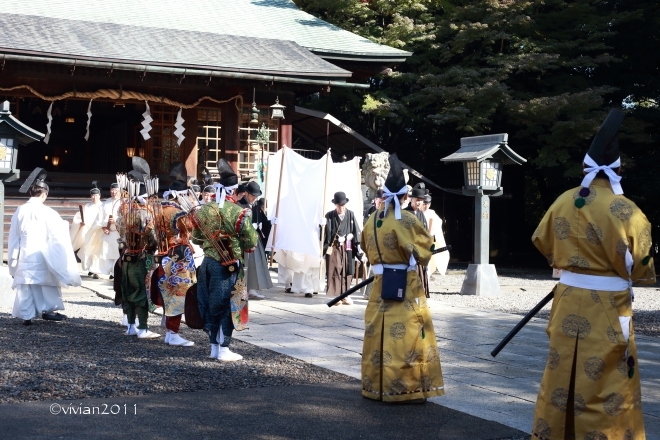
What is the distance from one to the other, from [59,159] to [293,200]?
12.5 meters

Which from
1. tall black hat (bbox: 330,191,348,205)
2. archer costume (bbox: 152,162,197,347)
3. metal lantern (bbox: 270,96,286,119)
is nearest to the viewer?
archer costume (bbox: 152,162,197,347)

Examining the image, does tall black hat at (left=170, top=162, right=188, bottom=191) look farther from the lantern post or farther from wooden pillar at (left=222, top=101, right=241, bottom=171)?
wooden pillar at (left=222, top=101, right=241, bottom=171)

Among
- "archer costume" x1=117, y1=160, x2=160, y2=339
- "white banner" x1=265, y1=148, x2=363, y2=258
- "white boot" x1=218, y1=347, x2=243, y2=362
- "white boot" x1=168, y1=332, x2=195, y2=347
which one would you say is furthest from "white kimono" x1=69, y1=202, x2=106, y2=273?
"white boot" x1=218, y1=347, x2=243, y2=362

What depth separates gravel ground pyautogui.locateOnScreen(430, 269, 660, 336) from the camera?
10733 millimetres

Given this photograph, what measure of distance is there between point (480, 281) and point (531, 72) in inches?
336

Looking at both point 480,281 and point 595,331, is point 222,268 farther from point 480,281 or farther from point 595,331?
point 480,281

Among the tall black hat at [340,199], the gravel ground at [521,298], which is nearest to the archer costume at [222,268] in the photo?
the tall black hat at [340,199]

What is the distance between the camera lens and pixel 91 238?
1382cm

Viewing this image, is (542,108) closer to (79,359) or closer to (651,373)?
(651,373)

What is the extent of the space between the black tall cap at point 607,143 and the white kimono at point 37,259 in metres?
6.38

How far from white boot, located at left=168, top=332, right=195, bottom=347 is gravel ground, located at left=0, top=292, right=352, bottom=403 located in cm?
11

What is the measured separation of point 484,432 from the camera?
4949 millimetres

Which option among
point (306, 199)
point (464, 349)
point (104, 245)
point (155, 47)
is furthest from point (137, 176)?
point (155, 47)

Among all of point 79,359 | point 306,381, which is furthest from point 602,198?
point 79,359
